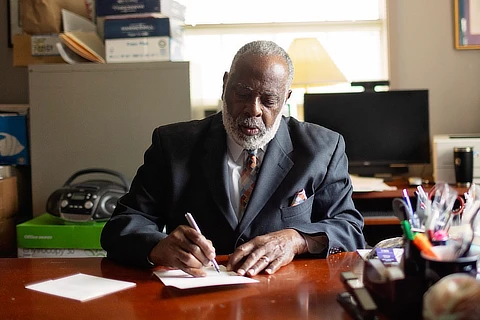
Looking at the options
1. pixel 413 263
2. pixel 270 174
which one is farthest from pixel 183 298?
pixel 270 174

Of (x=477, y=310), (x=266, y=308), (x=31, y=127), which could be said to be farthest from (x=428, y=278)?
(x=31, y=127)

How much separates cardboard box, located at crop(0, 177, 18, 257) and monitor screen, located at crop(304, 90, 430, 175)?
4.72 feet

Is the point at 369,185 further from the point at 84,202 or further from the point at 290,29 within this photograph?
the point at 84,202

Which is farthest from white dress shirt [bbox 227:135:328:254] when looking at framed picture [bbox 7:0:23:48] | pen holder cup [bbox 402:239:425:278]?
framed picture [bbox 7:0:23:48]

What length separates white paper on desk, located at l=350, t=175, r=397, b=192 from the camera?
2623mm

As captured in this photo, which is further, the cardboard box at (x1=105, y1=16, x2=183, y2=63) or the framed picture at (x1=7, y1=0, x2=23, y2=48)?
the framed picture at (x1=7, y1=0, x2=23, y2=48)

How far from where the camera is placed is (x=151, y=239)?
1.40m

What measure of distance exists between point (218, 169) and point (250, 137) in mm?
126

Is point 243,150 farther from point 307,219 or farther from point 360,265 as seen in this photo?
point 360,265

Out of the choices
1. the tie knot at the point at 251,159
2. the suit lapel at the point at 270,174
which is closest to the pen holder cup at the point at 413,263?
the suit lapel at the point at 270,174

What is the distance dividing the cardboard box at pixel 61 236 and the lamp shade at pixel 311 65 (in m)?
1.21

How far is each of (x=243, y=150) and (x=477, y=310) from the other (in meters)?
1.02

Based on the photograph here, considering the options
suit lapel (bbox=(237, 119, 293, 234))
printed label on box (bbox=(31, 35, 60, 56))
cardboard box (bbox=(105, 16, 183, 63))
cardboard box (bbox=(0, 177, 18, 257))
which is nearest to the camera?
suit lapel (bbox=(237, 119, 293, 234))

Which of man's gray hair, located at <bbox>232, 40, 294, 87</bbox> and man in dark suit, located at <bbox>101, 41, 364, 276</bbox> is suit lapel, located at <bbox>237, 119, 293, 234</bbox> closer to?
man in dark suit, located at <bbox>101, 41, 364, 276</bbox>
